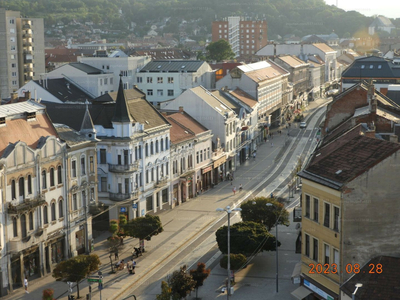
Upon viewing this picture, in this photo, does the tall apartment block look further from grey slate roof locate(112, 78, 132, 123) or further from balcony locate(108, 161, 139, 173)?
balcony locate(108, 161, 139, 173)

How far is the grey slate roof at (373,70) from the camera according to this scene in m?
125

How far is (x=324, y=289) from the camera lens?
4503 cm

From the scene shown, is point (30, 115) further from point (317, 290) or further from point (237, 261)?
point (317, 290)

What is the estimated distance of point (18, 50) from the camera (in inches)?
6161

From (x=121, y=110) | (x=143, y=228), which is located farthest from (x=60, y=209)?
(x=121, y=110)

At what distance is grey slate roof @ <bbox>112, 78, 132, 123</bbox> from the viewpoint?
233ft

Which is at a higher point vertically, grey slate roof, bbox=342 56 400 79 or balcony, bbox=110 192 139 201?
grey slate roof, bbox=342 56 400 79

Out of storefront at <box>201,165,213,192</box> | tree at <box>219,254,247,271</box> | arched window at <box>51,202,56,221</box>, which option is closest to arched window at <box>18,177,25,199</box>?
arched window at <box>51,202,56,221</box>

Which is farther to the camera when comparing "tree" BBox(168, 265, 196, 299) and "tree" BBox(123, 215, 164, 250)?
"tree" BBox(123, 215, 164, 250)

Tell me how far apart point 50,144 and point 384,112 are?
31.0 metres

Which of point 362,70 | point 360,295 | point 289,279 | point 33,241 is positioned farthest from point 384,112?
point 362,70

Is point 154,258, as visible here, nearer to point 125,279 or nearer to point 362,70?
point 125,279

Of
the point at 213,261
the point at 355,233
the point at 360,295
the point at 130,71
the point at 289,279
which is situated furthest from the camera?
the point at 130,71

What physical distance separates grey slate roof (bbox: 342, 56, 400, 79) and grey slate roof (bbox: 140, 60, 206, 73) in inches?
1102
